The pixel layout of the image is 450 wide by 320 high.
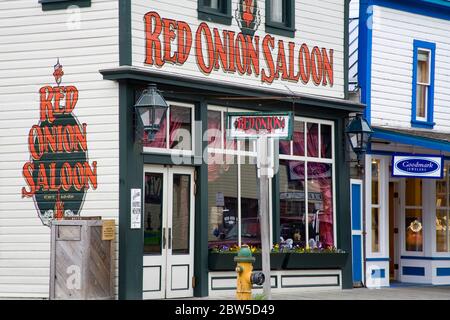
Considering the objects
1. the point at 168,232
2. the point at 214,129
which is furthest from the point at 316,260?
the point at 168,232

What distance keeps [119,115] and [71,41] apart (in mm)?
1740

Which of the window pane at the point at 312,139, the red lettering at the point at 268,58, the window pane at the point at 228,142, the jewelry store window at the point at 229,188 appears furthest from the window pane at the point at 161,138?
the window pane at the point at 312,139

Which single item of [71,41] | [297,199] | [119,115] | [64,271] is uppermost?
[71,41]

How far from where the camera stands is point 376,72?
2220 cm

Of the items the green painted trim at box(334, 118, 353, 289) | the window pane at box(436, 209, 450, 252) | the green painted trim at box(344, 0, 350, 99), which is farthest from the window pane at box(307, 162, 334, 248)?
the window pane at box(436, 209, 450, 252)

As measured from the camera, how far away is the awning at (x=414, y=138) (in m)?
20.3

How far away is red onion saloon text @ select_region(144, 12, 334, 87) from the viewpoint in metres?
17.7

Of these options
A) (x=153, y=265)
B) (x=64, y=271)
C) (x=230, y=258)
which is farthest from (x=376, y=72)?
(x=64, y=271)

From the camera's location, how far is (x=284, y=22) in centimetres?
2020

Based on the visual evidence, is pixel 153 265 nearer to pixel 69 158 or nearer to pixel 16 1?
pixel 69 158

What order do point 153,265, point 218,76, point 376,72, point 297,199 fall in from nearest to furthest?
1. point 153,265
2. point 218,76
3. point 297,199
4. point 376,72

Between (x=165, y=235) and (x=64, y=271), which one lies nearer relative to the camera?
(x=64, y=271)

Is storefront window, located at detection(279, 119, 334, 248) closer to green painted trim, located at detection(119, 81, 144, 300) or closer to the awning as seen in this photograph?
the awning

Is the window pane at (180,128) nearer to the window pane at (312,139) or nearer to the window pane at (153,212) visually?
the window pane at (153,212)
